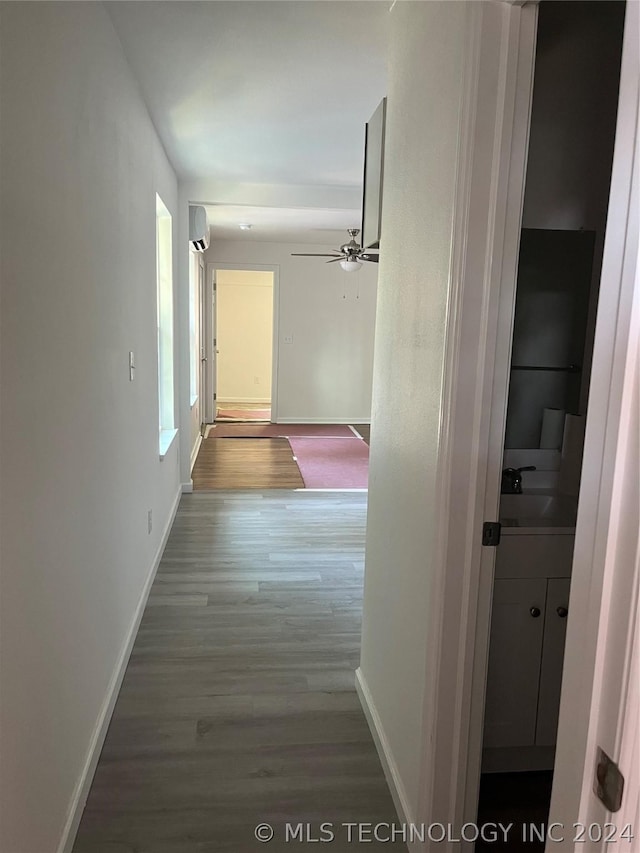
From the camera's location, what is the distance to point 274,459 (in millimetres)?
6578

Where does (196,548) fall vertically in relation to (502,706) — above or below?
below

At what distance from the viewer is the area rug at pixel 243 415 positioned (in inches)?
359

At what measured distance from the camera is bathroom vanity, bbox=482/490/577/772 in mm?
1816

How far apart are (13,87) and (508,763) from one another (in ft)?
7.63

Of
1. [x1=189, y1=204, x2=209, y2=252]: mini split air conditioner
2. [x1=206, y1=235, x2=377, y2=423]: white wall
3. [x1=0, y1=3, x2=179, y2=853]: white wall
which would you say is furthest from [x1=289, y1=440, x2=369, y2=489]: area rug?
[x1=0, y1=3, x2=179, y2=853]: white wall

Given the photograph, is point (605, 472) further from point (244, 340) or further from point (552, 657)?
point (244, 340)

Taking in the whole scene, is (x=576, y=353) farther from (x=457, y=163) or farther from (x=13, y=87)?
(x=13, y=87)

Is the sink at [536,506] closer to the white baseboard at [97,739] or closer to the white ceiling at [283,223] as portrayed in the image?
the white baseboard at [97,739]

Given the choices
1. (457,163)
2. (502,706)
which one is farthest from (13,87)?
(502,706)

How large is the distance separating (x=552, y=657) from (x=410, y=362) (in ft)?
3.39

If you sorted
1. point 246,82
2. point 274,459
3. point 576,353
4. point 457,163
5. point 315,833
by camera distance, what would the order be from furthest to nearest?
point 274,459 → point 246,82 → point 576,353 → point 315,833 → point 457,163

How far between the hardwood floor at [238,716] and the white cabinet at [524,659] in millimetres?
444

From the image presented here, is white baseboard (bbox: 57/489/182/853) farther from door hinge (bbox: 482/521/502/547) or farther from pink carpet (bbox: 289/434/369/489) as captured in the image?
pink carpet (bbox: 289/434/369/489)

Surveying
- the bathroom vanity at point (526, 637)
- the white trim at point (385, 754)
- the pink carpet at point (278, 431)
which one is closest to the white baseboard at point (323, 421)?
the pink carpet at point (278, 431)
